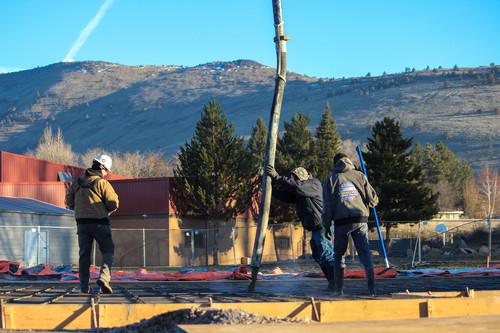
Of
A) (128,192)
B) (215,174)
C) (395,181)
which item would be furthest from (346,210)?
(395,181)

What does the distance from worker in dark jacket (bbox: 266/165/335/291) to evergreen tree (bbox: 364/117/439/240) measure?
97.0ft

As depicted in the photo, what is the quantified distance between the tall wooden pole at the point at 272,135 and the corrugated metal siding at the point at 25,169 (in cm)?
3638

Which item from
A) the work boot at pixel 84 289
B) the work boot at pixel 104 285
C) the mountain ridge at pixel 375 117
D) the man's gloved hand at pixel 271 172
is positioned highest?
the mountain ridge at pixel 375 117

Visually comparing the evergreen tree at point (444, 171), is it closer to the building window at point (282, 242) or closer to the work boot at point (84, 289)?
the building window at point (282, 242)

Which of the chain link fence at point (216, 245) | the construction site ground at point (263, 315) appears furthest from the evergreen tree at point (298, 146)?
the construction site ground at point (263, 315)

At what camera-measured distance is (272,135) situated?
8867 mm

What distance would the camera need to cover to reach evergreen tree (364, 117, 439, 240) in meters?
38.0

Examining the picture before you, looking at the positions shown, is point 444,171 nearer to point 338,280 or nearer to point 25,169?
point 25,169

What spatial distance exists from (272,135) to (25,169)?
3766 centimetres

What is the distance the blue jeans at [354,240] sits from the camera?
774cm

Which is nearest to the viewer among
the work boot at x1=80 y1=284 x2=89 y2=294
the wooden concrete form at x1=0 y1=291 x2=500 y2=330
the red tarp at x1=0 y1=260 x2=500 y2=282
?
the wooden concrete form at x1=0 y1=291 x2=500 y2=330

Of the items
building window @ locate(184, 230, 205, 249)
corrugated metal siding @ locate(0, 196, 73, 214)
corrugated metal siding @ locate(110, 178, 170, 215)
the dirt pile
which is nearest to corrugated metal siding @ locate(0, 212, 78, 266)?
corrugated metal siding @ locate(0, 196, 73, 214)

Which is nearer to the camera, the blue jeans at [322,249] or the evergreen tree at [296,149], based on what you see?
the blue jeans at [322,249]

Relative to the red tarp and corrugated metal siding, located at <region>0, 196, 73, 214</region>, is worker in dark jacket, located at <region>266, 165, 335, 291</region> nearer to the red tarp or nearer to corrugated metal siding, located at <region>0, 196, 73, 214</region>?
the red tarp
